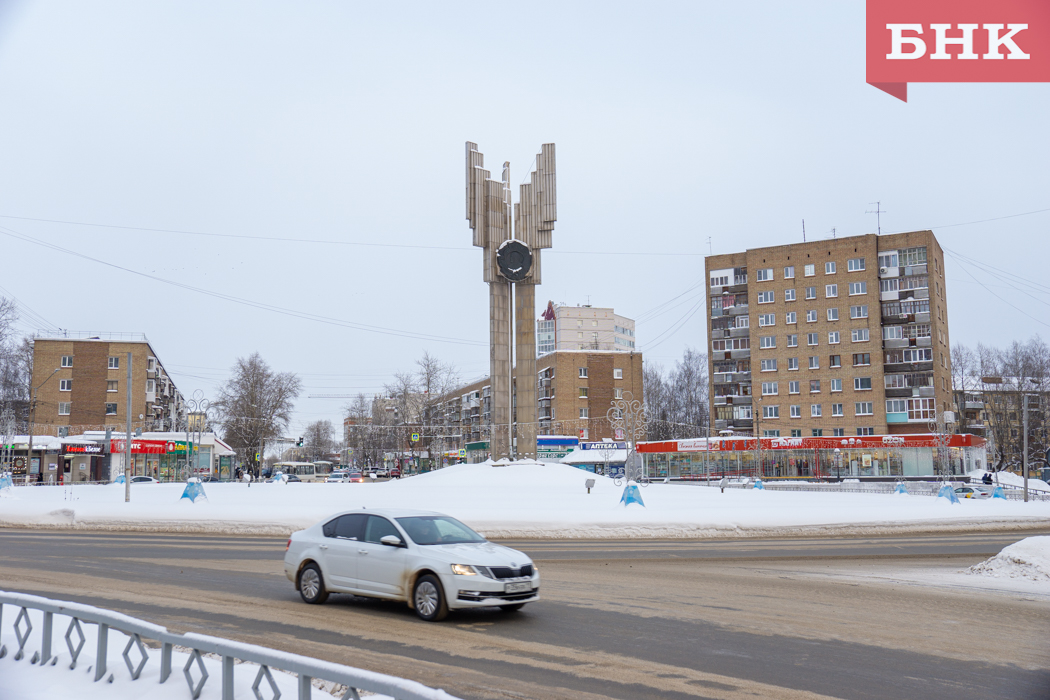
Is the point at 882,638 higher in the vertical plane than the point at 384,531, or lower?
lower

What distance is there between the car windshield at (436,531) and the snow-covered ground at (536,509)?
14441 mm

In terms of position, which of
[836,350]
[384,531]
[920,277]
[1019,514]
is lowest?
[1019,514]

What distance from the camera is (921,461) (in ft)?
221

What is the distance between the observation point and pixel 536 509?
106 feet

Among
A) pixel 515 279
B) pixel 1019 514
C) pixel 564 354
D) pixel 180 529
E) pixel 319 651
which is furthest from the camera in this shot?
pixel 564 354

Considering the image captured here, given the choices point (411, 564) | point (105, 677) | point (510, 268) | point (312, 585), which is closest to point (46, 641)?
point (105, 677)

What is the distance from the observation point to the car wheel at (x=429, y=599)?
33.5 feet

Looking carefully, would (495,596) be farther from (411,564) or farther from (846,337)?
(846,337)

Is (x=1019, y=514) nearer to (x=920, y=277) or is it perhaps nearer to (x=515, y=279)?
(x=515, y=279)

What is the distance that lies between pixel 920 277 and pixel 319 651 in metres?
81.0

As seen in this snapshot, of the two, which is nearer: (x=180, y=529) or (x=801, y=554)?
(x=801, y=554)

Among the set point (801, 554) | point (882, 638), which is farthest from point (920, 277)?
point (882, 638)

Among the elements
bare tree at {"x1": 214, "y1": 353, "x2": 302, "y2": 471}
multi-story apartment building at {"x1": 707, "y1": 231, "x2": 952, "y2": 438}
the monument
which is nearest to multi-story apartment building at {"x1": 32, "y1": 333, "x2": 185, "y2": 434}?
bare tree at {"x1": 214, "y1": 353, "x2": 302, "y2": 471}

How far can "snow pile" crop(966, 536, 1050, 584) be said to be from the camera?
1419 centimetres
